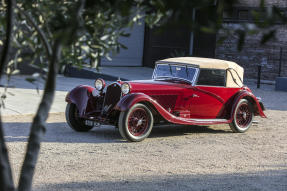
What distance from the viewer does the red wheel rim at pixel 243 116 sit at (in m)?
10.1

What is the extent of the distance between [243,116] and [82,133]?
3179 millimetres

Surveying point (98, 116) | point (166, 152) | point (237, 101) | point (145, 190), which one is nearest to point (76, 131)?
point (98, 116)

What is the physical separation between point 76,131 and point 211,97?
2614mm

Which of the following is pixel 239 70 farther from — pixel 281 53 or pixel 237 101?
pixel 281 53

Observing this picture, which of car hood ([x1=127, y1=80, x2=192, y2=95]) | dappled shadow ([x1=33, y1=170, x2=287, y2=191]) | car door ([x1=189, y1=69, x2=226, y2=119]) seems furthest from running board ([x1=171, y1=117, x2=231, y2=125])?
dappled shadow ([x1=33, y1=170, x2=287, y2=191])

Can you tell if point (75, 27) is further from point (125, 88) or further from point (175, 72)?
point (175, 72)

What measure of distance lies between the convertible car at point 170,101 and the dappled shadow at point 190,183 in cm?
238

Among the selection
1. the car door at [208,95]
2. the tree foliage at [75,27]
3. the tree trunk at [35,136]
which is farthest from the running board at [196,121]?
the tree trunk at [35,136]

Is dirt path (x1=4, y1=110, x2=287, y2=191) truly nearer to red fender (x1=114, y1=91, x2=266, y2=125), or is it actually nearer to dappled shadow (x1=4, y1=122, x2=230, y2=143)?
dappled shadow (x1=4, y1=122, x2=230, y2=143)

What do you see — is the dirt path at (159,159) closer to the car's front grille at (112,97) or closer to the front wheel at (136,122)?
the front wheel at (136,122)

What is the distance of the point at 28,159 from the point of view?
312cm

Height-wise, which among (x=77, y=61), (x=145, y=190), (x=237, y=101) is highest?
(x=77, y=61)

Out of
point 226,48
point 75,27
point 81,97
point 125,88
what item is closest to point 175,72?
point 125,88

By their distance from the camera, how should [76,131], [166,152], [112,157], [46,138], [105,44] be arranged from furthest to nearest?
1. [76,131]
2. [46,138]
3. [166,152]
4. [112,157]
5. [105,44]
